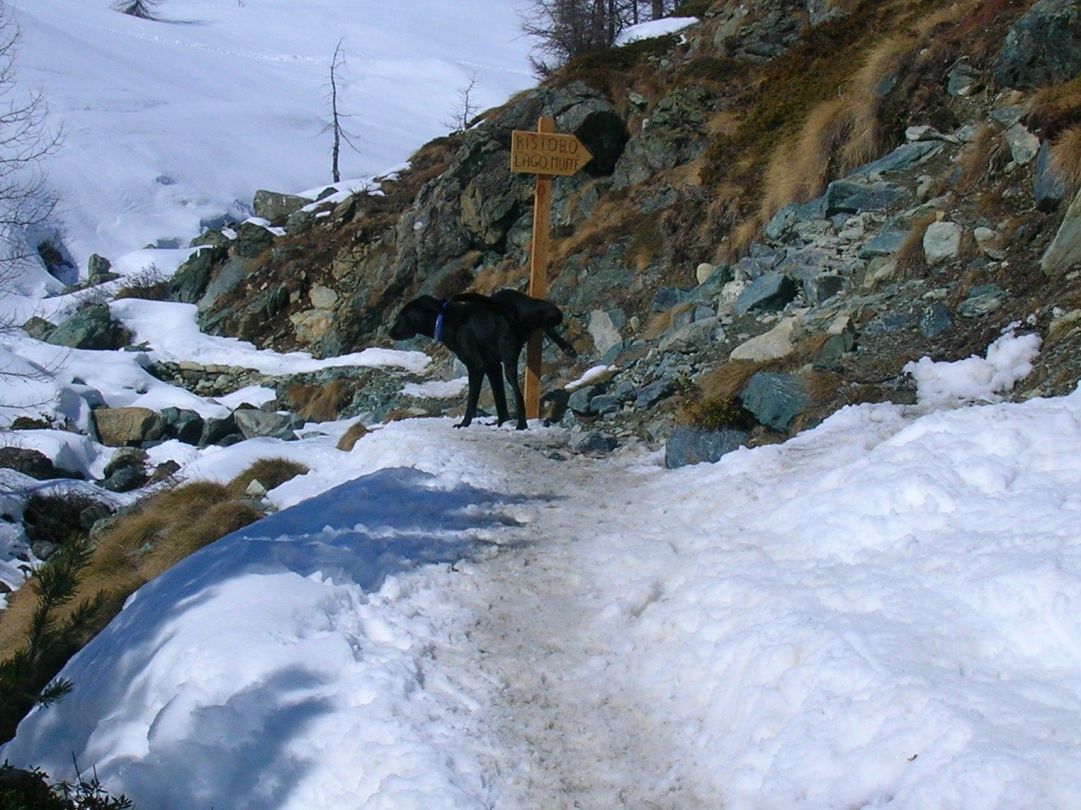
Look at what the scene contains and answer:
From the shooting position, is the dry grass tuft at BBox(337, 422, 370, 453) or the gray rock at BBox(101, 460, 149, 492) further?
the gray rock at BBox(101, 460, 149, 492)

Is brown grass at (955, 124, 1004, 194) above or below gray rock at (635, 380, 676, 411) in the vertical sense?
above

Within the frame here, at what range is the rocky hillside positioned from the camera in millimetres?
8898

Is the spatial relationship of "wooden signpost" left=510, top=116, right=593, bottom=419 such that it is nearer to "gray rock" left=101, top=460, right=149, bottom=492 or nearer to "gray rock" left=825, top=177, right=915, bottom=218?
"gray rock" left=825, top=177, right=915, bottom=218

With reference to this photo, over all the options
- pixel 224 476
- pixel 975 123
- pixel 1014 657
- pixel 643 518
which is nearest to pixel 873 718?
pixel 1014 657

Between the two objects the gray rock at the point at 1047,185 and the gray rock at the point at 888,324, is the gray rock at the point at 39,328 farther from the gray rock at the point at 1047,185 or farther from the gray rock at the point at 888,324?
the gray rock at the point at 1047,185

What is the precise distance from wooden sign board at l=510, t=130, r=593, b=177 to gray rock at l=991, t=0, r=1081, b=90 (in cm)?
500

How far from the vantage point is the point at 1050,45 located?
1103 cm

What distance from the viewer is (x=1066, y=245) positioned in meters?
8.46

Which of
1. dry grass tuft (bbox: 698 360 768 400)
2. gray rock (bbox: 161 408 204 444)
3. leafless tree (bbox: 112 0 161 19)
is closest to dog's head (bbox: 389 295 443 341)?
dry grass tuft (bbox: 698 360 768 400)

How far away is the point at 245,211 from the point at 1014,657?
4482 cm

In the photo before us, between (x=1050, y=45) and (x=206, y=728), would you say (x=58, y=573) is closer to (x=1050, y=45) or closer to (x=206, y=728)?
(x=206, y=728)

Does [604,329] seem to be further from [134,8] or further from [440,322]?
[134,8]

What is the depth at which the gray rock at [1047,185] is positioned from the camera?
30.0 ft

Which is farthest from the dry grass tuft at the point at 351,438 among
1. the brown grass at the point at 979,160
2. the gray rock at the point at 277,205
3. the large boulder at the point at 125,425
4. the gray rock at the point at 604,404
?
the gray rock at the point at 277,205
